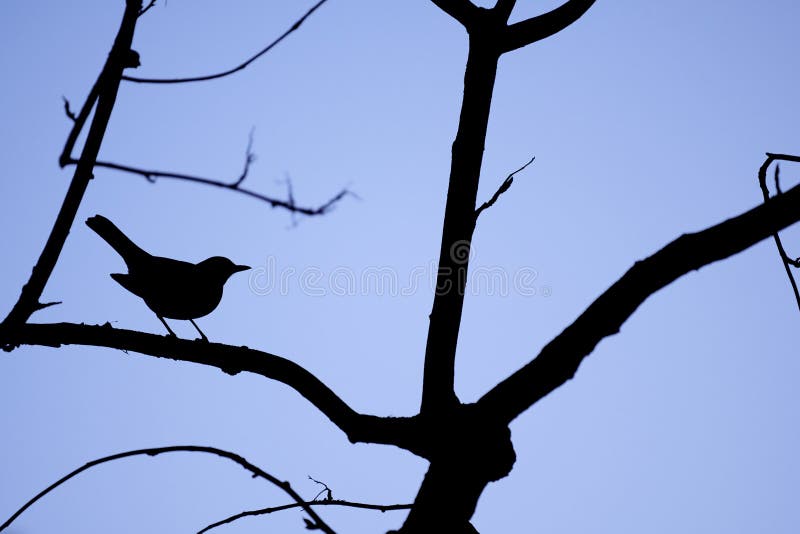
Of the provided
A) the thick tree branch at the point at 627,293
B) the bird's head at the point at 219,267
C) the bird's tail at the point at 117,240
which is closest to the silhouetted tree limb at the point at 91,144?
the thick tree branch at the point at 627,293

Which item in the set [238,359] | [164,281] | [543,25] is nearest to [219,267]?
[164,281]

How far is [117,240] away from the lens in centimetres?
500

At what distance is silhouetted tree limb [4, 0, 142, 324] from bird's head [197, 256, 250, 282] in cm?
382

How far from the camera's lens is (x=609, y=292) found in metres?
1.80

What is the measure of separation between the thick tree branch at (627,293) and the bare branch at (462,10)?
4.79ft

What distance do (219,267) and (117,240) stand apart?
104 cm

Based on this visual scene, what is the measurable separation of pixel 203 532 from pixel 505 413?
1023 mm

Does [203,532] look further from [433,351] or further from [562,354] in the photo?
[562,354]

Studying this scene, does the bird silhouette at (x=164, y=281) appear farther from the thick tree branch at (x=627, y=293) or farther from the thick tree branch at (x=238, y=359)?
the thick tree branch at (x=627, y=293)

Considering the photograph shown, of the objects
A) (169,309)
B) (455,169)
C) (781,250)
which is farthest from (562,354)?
(169,309)

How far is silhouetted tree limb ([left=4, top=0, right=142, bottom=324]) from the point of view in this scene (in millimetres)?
1568

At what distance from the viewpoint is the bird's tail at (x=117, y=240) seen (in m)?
5.00

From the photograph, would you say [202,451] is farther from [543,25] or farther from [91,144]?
[543,25]

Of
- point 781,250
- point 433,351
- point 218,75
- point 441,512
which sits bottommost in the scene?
point 441,512
